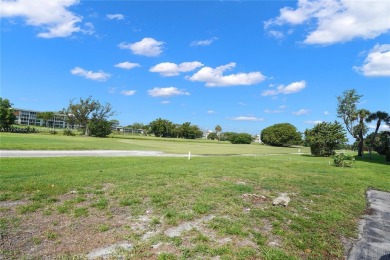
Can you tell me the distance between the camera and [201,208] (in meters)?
8.34

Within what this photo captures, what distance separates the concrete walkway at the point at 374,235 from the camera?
19.9ft

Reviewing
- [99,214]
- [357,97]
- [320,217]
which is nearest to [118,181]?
[99,214]

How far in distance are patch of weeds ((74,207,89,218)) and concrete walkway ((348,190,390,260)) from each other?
6091mm

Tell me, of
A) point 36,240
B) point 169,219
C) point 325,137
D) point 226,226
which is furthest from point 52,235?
point 325,137

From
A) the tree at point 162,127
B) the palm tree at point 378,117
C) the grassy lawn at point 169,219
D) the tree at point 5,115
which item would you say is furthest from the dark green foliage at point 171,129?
the grassy lawn at point 169,219

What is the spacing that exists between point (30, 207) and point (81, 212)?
1436 mm

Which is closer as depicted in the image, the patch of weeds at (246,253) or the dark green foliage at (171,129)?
the patch of weeds at (246,253)

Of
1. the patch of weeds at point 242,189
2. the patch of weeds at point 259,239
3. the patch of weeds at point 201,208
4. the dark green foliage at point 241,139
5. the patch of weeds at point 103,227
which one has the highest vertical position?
the dark green foliage at point 241,139

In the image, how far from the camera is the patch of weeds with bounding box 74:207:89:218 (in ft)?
24.4

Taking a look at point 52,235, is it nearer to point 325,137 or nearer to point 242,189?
point 242,189

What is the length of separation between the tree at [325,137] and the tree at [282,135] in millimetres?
60563

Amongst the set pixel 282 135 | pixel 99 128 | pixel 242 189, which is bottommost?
pixel 242 189

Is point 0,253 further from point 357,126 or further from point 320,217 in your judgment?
point 357,126

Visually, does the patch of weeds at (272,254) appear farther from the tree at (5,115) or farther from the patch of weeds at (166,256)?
the tree at (5,115)
